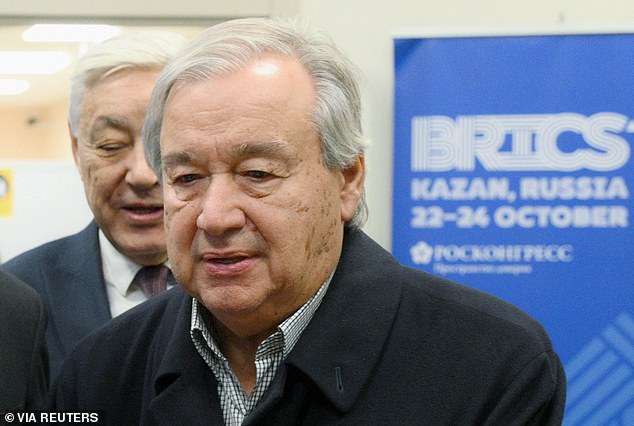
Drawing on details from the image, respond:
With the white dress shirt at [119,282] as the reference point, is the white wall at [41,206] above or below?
above

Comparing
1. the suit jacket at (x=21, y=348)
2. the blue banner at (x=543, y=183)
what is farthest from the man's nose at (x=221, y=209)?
the blue banner at (x=543, y=183)

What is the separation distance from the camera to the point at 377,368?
1.78 metres

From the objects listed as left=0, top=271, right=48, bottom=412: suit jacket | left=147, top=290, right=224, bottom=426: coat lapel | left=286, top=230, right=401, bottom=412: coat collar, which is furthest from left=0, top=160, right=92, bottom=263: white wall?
left=286, top=230, right=401, bottom=412: coat collar

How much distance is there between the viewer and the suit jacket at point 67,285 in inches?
96.8

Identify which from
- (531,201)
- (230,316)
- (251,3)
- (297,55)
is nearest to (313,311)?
(230,316)

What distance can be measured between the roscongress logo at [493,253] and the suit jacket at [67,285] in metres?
1.50

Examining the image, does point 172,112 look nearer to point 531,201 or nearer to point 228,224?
point 228,224

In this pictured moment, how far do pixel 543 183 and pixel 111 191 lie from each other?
179 centimetres

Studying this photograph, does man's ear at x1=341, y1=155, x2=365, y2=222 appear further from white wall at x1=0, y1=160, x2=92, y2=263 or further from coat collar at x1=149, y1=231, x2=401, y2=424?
white wall at x1=0, y1=160, x2=92, y2=263

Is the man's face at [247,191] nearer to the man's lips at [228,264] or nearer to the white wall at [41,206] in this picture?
the man's lips at [228,264]

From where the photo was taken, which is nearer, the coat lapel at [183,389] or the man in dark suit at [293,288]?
the man in dark suit at [293,288]

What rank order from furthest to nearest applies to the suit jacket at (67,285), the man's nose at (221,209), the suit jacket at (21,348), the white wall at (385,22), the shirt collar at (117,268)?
the white wall at (385,22) → the shirt collar at (117,268) → the suit jacket at (67,285) → the suit jacket at (21,348) → the man's nose at (221,209)
